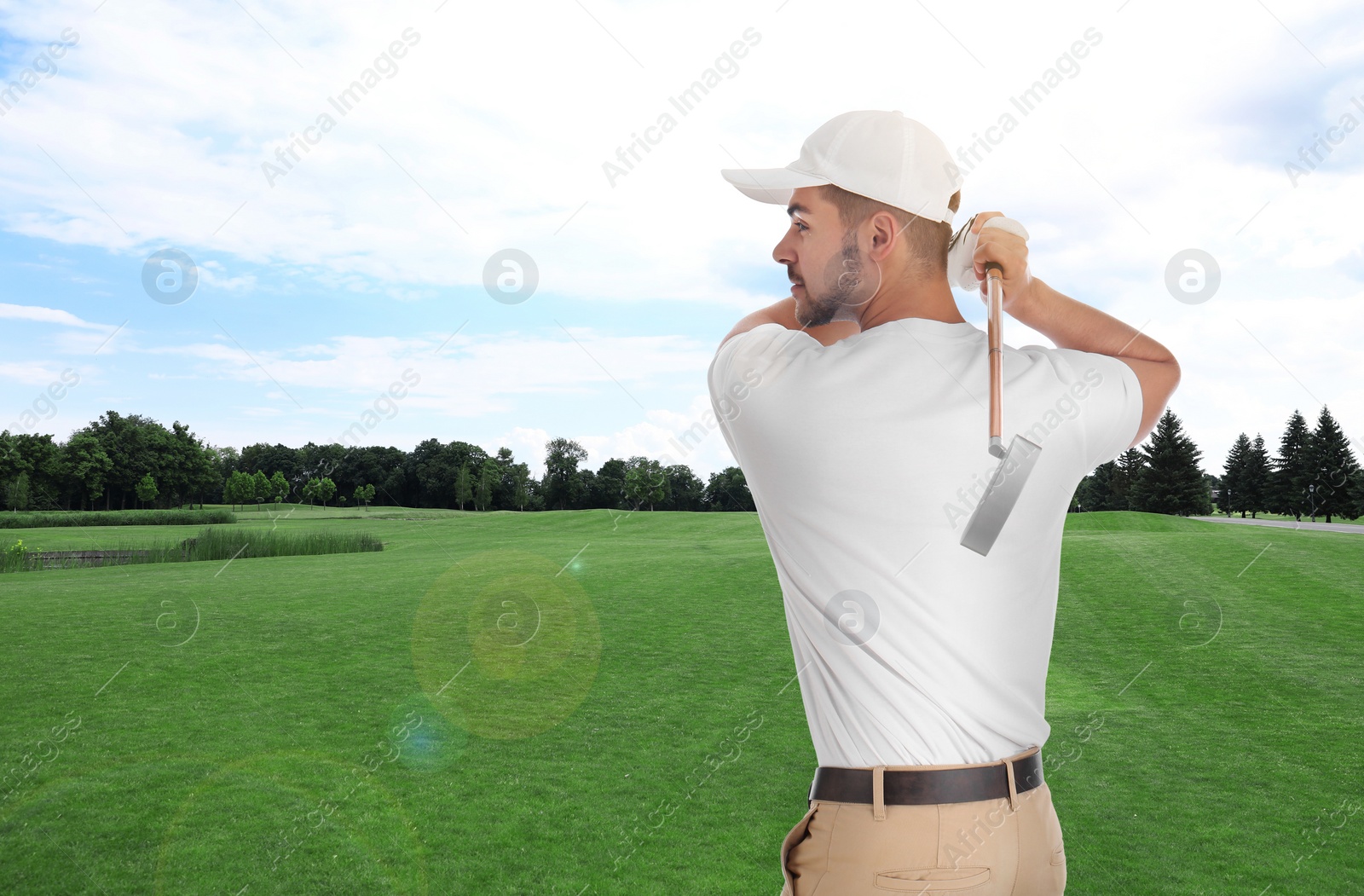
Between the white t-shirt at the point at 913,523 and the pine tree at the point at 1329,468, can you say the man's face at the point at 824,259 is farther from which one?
the pine tree at the point at 1329,468

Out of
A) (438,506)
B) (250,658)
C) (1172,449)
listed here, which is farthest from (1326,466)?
(250,658)

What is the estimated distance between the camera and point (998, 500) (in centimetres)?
140

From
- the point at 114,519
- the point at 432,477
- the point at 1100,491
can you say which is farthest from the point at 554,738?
the point at 1100,491

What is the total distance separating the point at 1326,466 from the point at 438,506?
64446mm

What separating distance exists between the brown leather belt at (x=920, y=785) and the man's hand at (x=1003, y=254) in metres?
0.82

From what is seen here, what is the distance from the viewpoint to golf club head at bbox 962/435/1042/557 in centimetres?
139

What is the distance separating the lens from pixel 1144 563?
16.3 metres

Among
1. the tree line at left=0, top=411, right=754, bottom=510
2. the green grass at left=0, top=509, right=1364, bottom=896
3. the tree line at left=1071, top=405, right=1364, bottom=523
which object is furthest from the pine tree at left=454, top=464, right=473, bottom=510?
the green grass at left=0, top=509, right=1364, bottom=896

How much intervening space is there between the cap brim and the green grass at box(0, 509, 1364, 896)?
3.78m

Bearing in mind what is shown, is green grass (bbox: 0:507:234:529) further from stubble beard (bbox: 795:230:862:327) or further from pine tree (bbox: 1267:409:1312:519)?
pine tree (bbox: 1267:409:1312:519)

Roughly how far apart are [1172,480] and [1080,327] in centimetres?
7495

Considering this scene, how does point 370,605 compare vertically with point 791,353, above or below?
below

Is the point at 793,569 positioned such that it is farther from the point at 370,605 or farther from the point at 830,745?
the point at 370,605

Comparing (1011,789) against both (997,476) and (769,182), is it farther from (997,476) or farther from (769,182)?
(769,182)
